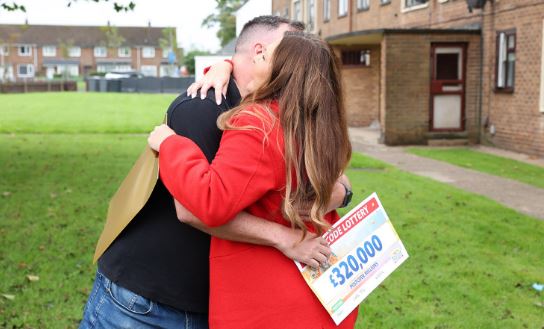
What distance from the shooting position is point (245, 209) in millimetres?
2314

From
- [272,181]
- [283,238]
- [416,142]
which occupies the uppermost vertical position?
[272,181]

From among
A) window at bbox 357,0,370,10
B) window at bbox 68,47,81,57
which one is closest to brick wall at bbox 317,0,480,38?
window at bbox 357,0,370,10

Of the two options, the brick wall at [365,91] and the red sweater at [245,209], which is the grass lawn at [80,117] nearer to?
the brick wall at [365,91]

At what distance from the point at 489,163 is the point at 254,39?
12.8 meters

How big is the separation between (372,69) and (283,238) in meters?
23.8

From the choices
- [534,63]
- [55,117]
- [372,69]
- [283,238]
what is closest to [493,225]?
[283,238]

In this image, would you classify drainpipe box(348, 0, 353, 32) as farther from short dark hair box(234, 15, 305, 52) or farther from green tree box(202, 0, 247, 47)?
green tree box(202, 0, 247, 47)

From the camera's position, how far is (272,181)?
2238mm

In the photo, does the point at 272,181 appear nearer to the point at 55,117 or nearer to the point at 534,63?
the point at 534,63

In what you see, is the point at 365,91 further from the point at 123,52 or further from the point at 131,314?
the point at 123,52

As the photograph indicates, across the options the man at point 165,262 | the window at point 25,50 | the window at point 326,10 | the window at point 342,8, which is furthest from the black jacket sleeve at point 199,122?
the window at point 25,50

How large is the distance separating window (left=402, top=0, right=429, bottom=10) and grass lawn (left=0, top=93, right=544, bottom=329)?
9335 mm

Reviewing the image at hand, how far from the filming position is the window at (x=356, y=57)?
25.9 m

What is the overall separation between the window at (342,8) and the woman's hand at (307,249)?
27104mm
